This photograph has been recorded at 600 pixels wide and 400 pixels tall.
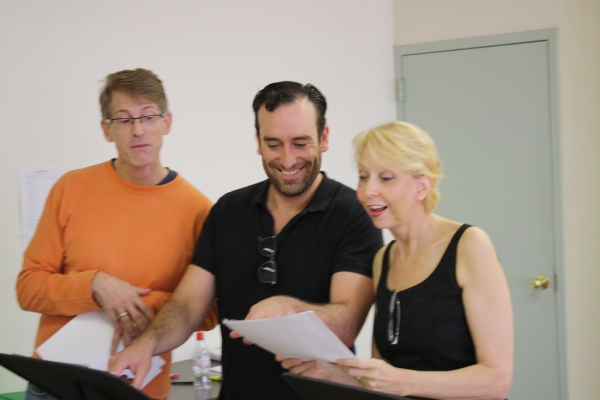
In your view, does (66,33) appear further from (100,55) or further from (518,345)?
(518,345)

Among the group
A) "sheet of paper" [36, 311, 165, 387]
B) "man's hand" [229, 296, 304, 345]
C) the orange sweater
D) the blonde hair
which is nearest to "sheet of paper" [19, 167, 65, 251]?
the orange sweater

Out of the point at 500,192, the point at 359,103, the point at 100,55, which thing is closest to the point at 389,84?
the point at 359,103

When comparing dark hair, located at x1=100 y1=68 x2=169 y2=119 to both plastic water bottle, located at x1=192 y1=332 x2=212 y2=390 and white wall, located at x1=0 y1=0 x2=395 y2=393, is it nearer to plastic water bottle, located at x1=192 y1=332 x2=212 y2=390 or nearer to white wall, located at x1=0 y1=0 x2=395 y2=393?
white wall, located at x1=0 y1=0 x2=395 y2=393

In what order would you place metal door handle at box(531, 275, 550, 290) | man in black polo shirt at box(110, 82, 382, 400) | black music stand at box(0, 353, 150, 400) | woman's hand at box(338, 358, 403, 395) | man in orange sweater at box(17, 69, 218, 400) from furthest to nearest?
metal door handle at box(531, 275, 550, 290)
man in orange sweater at box(17, 69, 218, 400)
man in black polo shirt at box(110, 82, 382, 400)
black music stand at box(0, 353, 150, 400)
woman's hand at box(338, 358, 403, 395)

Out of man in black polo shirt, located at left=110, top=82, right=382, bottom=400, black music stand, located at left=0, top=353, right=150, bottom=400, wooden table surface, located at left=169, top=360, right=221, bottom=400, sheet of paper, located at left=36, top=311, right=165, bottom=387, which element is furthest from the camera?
wooden table surface, located at left=169, top=360, right=221, bottom=400

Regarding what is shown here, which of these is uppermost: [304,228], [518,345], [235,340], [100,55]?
[100,55]

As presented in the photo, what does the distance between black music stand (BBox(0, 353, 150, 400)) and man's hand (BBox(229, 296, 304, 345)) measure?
1.01 ft

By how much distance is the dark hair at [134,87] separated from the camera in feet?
6.87

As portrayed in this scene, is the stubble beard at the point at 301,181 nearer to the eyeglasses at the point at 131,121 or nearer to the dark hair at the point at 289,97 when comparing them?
the dark hair at the point at 289,97

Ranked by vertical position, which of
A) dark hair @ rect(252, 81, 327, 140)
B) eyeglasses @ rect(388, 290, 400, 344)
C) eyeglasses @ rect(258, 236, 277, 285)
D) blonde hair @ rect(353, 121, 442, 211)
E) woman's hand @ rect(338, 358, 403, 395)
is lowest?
woman's hand @ rect(338, 358, 403, 395)

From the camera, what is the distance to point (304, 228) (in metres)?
1.89

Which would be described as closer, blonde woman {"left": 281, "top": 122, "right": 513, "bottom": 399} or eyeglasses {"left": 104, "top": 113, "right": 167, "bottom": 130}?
blonde woman {"left": 281, "top": 122, "right": 513, "bottom": 399}

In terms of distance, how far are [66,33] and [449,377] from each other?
7.21 feet

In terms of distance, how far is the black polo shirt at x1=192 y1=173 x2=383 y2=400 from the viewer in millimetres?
1832
